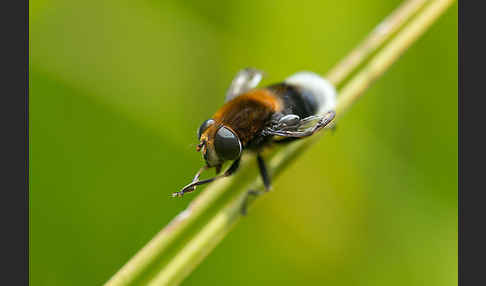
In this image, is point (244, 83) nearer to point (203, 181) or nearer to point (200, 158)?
point (200, 158)

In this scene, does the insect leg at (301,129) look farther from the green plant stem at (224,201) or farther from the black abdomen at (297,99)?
the black abdomen at (297,99)

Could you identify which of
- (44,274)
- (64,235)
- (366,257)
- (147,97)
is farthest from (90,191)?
(366,257)

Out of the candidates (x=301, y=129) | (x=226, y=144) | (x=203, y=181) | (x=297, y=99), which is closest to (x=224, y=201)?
(x=203, y=181)

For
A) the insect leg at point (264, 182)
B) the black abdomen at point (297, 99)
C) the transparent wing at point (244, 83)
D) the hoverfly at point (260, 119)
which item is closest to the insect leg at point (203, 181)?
the hoverfly at point (260, 119)

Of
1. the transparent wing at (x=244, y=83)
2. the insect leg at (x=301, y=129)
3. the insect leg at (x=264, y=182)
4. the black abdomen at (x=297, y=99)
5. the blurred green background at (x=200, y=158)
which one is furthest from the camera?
the transparent wing at (x=244, y=83)

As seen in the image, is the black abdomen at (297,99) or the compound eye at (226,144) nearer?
the compound eye at (226,144)

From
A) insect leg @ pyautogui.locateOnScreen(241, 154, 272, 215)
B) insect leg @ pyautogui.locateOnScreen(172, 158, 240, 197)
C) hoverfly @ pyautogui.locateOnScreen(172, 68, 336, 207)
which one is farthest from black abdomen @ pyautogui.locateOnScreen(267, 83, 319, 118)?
insect leg @ pyautogui.locateOnScreen(172, 158, 240, 197)

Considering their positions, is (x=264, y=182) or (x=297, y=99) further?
(x=297, y=99)

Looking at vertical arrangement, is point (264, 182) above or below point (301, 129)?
below
